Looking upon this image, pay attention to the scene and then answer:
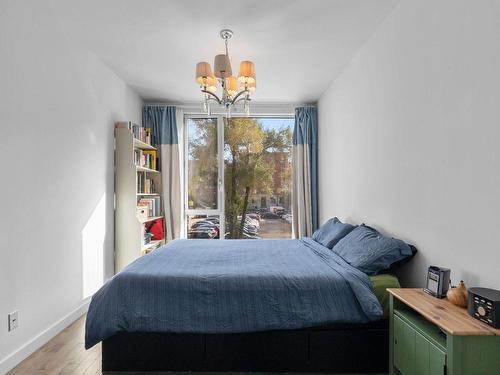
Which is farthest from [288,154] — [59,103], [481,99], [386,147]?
[481,99]

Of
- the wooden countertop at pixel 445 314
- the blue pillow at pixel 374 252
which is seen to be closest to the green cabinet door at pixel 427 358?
the wooden countertop at pixel 445 314

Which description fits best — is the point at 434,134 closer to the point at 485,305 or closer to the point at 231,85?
the point at 485,305

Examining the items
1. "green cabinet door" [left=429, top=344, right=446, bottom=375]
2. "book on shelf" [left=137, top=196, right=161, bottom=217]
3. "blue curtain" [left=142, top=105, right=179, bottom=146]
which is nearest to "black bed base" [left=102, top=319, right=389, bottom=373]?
"green cabinet door" [left=429, top=344, right=446, bottom=375]

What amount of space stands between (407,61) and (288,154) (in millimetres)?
2872

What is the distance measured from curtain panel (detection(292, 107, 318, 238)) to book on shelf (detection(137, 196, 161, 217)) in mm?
2018

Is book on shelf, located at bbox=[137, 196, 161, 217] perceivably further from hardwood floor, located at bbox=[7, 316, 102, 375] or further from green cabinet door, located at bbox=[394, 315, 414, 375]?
green cabinet door, located at bbox=[394, 315, 414, 375]

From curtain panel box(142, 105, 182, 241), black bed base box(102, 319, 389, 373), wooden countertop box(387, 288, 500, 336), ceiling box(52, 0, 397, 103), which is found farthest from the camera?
curtain panel box(142, 105, 182, 241)

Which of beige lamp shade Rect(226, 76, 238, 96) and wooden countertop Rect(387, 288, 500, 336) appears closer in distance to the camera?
wooden countertop Rect(387, 288, 500, 336)

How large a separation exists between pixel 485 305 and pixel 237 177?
3932mm

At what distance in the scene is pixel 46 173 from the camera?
2.54 m

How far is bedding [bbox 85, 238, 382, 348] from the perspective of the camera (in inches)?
76.1

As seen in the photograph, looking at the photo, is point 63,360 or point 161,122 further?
point 161,122

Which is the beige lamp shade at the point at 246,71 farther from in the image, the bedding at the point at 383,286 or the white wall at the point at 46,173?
the bedding at the point at 383,286

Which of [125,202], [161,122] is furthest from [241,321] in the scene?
[161,122]
